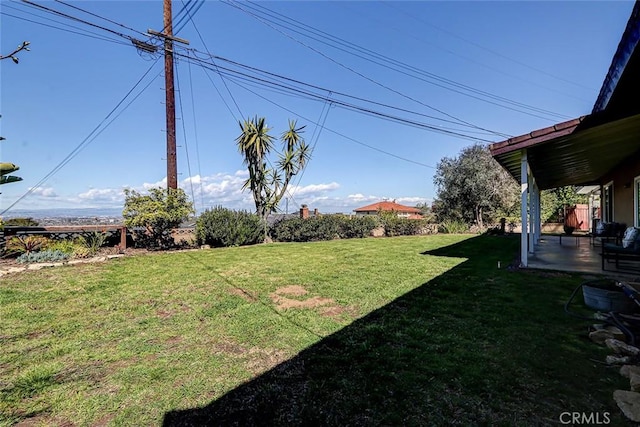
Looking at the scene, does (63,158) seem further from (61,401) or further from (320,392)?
(320,392)

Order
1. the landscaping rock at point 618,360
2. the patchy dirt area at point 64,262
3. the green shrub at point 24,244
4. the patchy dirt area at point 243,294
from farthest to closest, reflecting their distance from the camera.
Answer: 1. the green shrub at point 24,244
2. the patchy dirt area at point 64,262
3. the patchy dirt area at point 243,294
4. the landscaping rock at point 618,360

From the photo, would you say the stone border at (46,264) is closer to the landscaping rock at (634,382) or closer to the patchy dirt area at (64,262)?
the patchy dirt area at (64,262)

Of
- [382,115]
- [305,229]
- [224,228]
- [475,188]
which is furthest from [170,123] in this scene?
[475,188]

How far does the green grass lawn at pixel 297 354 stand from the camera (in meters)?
2.12

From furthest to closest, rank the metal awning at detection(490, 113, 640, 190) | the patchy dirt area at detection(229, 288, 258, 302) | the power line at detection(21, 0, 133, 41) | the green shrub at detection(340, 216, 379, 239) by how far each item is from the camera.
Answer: the green shrub at detection(340, 216, 379, 239), the power line at detection(21, 0, 133, 41), the metal awning at detection(490, 113, 640, 190), the patchy dirt area at detection(229, 288, 258, 302)

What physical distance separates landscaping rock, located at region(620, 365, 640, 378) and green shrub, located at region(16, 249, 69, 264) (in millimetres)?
10462

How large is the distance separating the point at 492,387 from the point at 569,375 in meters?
0.71

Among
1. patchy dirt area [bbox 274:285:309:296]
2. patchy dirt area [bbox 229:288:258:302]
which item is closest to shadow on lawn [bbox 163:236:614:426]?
patchy dirt area [bbox 274:285:309:296]

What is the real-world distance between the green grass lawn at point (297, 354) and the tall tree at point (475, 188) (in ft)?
55.8

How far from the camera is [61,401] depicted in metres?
2.27

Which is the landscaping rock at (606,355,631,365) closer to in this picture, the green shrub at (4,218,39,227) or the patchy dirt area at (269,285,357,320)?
the patchy dirt area at (269,285,357,320)

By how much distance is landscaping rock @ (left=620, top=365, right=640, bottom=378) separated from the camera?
238 centimetres

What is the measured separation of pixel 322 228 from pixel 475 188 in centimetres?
1257

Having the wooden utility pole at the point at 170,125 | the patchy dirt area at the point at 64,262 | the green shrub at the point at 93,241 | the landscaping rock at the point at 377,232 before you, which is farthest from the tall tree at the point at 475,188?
the green shrub at the point at 93,241
